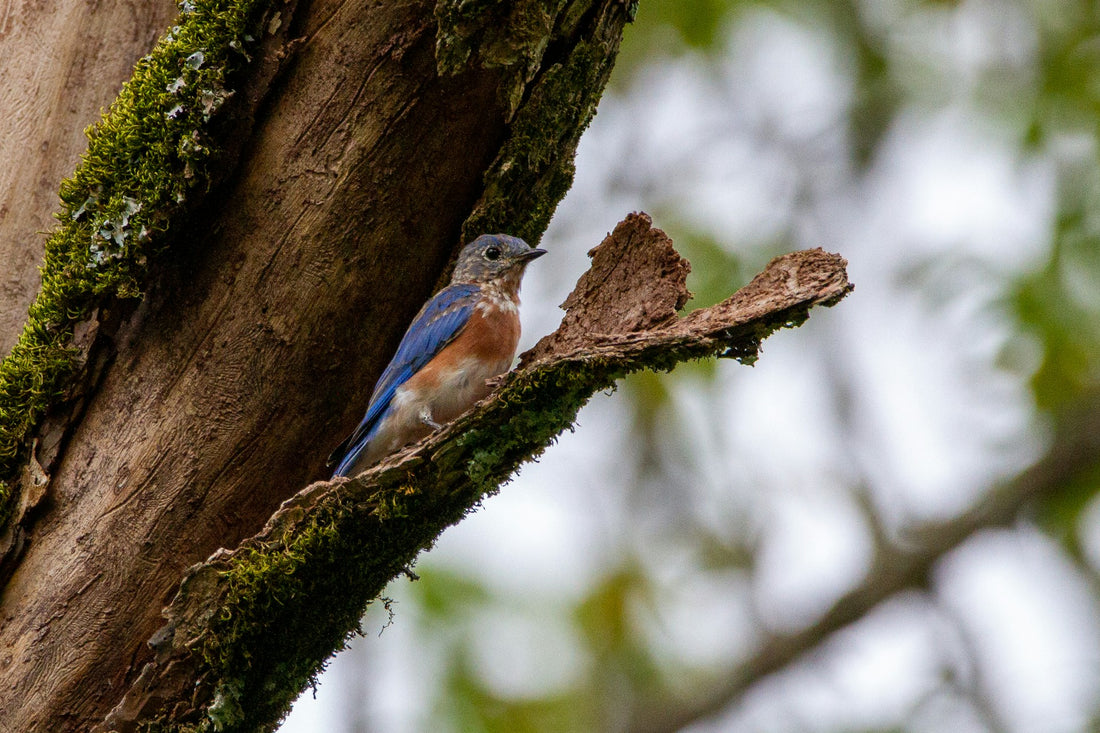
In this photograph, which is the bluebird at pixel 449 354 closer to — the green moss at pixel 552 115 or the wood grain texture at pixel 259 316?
the green moss at pixel 552 115

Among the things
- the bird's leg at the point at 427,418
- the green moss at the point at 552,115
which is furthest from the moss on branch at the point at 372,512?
the bird's leg at the point at 427,418

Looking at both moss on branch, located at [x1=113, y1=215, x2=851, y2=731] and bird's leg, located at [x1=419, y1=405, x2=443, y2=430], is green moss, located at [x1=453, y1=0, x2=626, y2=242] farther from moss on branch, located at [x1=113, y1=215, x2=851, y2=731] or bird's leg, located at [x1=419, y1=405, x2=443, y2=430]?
bird's leg, located at [x1=419, y1=405, x2=443, y2=430]

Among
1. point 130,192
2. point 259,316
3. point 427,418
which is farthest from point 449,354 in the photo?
point 130,192

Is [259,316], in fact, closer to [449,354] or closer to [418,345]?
[418,345]

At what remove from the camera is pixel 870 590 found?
6750mm

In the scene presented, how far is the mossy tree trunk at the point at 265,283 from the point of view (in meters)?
3.57

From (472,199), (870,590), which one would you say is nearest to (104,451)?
(472,199)

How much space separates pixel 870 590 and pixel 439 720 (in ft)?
12.6

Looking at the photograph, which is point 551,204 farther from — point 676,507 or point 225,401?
point 676,507

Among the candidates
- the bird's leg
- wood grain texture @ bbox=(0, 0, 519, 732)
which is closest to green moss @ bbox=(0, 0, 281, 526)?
wood grain texture @ bbox=(0, 0, 519, 732)

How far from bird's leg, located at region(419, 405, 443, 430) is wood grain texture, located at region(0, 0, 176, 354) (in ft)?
6.15

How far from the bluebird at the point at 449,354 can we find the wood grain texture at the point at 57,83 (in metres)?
1.56

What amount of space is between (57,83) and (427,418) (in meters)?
2.21

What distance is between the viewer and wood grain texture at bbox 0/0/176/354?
4.35 metres
